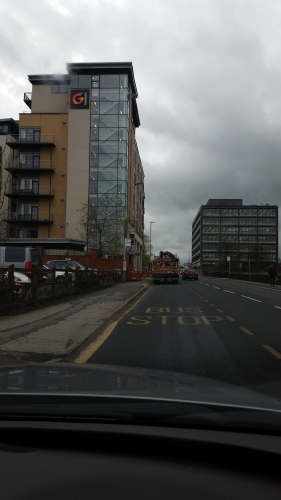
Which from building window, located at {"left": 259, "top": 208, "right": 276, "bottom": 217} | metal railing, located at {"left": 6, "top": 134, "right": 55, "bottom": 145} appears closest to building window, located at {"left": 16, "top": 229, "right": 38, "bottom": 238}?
metal railing, located at {"left": 6, "top": 134, "right": 55, "bottom": 145}

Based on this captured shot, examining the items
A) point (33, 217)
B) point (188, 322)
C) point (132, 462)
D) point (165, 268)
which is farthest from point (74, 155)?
point (132, 462)

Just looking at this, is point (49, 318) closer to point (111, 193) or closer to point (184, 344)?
point (184, 344)

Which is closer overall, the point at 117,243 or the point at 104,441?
the point at 104,441

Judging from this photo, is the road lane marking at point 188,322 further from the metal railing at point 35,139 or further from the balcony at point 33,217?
the metal railing at point 35,139

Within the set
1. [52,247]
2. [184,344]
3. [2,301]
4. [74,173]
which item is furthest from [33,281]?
[74,173]

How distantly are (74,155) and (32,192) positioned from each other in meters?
6.79

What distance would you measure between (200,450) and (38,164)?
172ft

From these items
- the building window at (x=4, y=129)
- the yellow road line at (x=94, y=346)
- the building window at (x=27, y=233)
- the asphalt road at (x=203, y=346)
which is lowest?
the yellow road line at (x=94, y=346)

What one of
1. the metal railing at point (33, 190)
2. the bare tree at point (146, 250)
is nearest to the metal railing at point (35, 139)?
the metal railing at point (33, 190)

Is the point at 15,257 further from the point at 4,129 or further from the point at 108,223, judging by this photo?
the point at 4,129

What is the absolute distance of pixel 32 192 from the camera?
51.2 meters

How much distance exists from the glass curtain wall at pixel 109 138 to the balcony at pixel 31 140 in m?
5.36

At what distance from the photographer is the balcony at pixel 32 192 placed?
50.3 meters

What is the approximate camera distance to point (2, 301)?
1073 centimetres
